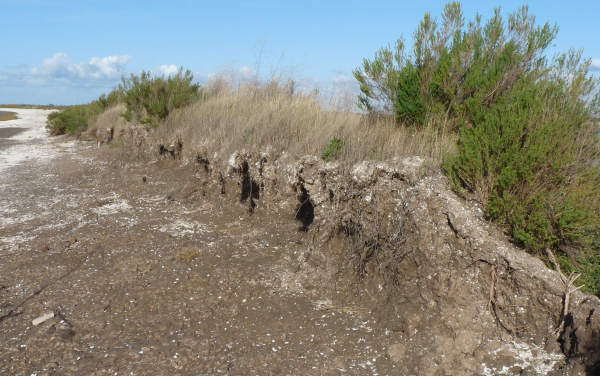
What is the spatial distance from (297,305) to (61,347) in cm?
222

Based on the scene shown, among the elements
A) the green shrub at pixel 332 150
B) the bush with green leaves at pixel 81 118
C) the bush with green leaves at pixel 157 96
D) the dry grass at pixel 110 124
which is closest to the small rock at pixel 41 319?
the green shrub at pixel 332 150

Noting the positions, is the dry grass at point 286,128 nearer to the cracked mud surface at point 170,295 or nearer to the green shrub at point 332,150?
the green shrub at point 332,150

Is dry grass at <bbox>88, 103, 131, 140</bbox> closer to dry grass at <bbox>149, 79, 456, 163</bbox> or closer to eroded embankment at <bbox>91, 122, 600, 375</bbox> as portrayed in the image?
dry grass at <bbox>149, 79, 456, 163</bbox>

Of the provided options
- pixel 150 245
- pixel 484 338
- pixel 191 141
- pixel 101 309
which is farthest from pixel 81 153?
pixel 484 338

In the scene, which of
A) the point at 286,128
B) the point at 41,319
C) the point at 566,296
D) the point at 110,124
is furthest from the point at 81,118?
the point at 566,296

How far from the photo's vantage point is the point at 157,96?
1144 centimetres

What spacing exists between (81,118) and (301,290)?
1859 centimetres

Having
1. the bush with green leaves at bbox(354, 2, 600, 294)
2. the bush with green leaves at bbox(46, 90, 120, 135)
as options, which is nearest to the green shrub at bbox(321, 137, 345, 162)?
the bush with green leaves at bbox(354, 2, 600, 294)

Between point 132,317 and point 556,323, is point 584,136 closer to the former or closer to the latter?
point 556,323

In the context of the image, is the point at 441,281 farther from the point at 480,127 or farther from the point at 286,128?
the point at 286,128

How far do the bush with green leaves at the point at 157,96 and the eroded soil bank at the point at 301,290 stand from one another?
187 inches

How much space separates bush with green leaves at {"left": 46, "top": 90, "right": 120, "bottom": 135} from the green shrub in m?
15.0

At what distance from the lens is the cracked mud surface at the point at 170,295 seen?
3.69 m

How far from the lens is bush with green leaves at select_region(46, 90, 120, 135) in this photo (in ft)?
62.1
